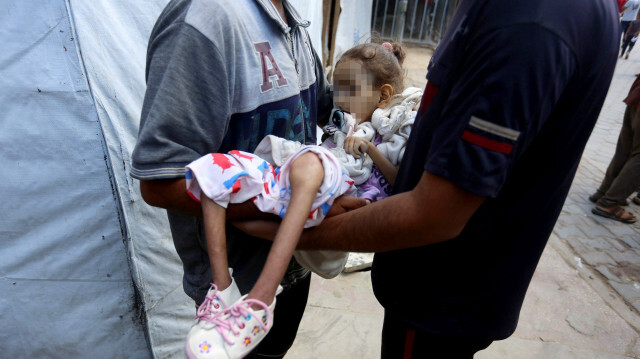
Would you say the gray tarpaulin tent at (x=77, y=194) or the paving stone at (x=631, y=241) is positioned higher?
the gray tarpaulin tent at (x=77, y=194)

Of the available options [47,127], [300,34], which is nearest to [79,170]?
[47,127]

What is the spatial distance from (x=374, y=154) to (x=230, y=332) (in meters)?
0.81

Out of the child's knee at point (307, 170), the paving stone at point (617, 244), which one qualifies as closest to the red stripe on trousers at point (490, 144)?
the child's knee at point (307, 170)

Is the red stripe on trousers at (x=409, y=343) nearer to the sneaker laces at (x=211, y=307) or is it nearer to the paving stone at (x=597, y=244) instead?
the sneaker laces at (x=211, y=307)

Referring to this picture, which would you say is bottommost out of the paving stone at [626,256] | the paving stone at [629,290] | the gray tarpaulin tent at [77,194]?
the paving stone at [626,256]

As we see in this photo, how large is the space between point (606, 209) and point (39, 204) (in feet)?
17.5

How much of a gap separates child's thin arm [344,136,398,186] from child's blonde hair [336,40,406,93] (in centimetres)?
39

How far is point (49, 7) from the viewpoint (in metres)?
1.54

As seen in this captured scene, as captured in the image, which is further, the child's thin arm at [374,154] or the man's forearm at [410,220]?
the child's thin arm at [374,154]

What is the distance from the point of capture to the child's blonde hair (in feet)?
5.60

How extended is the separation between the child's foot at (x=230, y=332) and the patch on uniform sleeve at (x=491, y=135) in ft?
2.12

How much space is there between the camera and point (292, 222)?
106 cm

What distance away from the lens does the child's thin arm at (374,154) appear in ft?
4.76

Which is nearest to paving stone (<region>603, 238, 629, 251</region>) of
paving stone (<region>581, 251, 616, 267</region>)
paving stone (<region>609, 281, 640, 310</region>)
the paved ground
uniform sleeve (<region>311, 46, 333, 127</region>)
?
the paved ground
